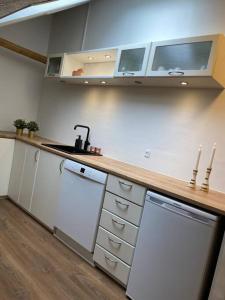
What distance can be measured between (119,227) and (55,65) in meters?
2.47

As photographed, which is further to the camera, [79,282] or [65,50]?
[65,50]

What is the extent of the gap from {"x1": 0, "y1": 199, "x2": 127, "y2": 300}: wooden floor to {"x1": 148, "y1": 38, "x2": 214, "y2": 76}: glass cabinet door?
1851mm

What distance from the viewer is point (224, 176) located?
2295mm

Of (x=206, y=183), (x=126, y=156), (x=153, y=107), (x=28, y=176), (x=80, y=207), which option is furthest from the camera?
(x=28, y=176)

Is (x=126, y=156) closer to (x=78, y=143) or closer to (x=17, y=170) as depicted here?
(x=78, y=143)

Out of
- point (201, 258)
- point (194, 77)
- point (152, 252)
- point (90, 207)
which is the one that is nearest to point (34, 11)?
point (194, 77)

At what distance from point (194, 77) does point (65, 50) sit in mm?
2530

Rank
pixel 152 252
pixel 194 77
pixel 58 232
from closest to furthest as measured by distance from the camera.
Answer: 1. pixel 152 252
2. pixel 194 77
3. pixel 58 232

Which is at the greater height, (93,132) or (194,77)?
(194,77)

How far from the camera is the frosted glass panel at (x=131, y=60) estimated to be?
103 inches

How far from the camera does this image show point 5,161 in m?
3.83

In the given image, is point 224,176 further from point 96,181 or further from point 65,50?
point 65,50

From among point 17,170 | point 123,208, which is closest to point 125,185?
point 123,208

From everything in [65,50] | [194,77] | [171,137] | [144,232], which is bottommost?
[144,232]
